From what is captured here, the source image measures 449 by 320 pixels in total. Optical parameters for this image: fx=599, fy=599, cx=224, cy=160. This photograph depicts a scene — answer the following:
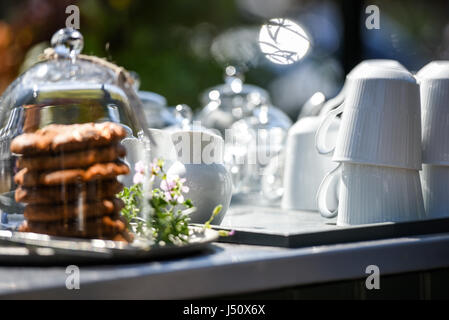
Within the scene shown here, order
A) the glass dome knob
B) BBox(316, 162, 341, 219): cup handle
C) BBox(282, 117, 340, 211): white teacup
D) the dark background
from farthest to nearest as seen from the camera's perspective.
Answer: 1. the dark background
2. BBox(282, 117, 340, 211): white teacup
3. BBox(316, 162, 341, 219): cup handle
4. the glass dome knob

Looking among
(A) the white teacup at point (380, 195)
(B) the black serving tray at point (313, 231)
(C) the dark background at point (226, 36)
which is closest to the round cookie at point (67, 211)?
(B) the black serving tray at point (313, 231)

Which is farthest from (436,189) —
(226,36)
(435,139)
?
(226,36)

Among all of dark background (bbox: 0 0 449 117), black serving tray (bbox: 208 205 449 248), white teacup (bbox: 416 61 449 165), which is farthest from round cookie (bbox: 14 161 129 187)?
dark background (bbox: 0 0 449 117)

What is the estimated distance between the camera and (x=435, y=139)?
2.56 ft

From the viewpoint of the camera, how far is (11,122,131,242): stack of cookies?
567 mm

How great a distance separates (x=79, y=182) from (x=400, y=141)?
40 centimetres

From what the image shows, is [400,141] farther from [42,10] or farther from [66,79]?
[42,10]

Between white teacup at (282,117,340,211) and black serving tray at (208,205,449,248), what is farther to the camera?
white teacup at (282,117,340,211)

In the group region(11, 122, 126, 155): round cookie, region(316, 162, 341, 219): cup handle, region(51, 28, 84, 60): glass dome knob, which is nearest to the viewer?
region(11, 122, 126, 155): round cookie

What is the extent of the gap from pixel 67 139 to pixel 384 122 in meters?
0.39

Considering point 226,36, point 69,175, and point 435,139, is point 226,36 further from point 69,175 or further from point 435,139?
point 69,175

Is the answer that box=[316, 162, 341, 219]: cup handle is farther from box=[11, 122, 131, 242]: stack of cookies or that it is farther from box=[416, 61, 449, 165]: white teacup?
box=[11, 122, 131, 242]: stack of cookies

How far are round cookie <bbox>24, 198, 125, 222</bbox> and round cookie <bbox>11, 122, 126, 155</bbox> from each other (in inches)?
2.1

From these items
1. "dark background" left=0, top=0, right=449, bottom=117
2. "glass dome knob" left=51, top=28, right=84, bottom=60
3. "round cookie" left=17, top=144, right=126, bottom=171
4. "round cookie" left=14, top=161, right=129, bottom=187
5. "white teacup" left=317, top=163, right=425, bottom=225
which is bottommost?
"white teacup" left=317, top=163, right=425, bottom=225
